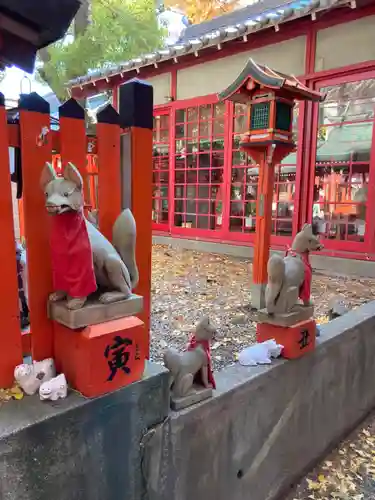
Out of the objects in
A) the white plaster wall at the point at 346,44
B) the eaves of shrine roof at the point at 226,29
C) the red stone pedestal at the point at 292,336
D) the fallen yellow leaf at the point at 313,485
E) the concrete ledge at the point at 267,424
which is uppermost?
the eaves of shrine roof at the point at 226,29

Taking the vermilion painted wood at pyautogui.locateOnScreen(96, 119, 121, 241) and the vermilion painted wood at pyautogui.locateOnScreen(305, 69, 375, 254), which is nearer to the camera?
the vermilion painted wood at pyautogui.locateOnScreen(96, 119, 121, 241)

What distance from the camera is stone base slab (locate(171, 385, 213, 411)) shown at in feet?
5.32

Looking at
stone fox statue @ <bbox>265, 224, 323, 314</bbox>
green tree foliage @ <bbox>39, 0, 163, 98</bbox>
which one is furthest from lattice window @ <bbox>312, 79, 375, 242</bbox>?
green tree foliage @ <bbox>39, 0, 163, 98</bbox>

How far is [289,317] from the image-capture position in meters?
2.08

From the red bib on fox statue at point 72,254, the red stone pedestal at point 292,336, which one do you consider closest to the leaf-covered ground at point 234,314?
the red stone pedestal at point 292,336

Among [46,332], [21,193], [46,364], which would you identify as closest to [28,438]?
[46,364]

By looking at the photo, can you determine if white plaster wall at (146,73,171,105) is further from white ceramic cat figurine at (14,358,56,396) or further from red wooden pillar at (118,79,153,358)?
white ceramic cat figurine at (14,358,56,396)

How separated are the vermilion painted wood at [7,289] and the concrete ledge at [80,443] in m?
0.14

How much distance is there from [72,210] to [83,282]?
23 centimetres

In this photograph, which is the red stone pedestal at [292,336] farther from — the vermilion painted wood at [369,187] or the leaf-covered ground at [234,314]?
the vermilion painted wood at [369,187]

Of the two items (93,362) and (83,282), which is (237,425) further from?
(83,282)

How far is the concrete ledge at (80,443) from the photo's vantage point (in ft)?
3.78

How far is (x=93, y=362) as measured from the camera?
4.25 feet

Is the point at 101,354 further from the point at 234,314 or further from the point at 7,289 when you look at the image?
the point at 234,314
